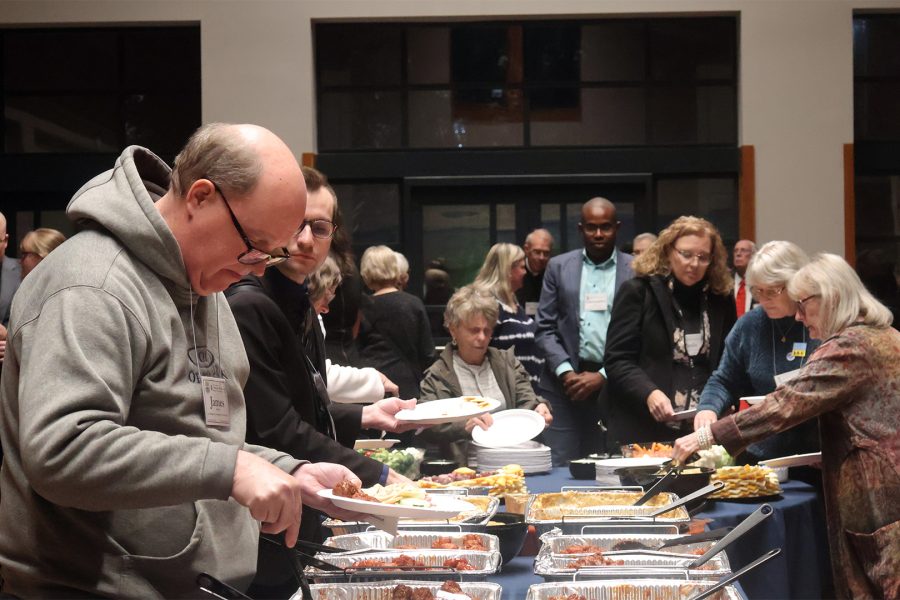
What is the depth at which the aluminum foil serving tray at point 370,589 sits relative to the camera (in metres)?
1.79

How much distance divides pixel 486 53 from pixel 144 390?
688 cm

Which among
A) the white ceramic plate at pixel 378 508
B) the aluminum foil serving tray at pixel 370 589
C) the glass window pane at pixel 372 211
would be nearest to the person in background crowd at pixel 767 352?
the aluminum foil serving tray at pixel 370 589

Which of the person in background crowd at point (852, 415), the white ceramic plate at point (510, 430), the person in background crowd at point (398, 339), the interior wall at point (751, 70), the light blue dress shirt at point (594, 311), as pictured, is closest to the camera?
the person in background crowd at point (852, 415)

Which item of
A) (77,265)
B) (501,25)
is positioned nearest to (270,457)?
(77,265)

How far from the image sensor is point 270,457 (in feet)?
5.65

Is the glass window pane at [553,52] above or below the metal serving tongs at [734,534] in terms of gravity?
above

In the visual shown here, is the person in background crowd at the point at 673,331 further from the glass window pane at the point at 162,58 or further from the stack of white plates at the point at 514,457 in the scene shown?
the glass window pane at the point at 162,58

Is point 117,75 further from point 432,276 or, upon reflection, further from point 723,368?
point 723,368

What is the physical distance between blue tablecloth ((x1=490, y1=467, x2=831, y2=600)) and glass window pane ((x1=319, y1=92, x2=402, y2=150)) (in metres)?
4.80

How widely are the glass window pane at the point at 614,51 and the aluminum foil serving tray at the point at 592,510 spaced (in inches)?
217

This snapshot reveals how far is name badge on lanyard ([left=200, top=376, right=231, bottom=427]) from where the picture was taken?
1.48 metres

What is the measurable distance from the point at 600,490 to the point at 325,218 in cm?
120

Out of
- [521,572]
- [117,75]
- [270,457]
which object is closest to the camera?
[270,457]

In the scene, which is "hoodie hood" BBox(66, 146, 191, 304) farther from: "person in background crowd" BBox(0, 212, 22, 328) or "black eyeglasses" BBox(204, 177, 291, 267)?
"person in background crowd" BBox(0, 212, 22, 328)
